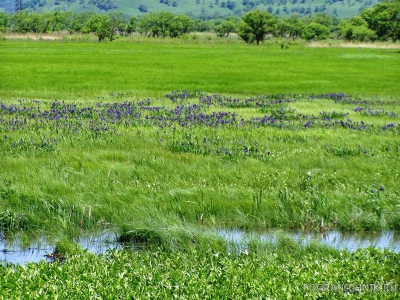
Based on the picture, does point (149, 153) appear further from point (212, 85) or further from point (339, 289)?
point (212, 85)

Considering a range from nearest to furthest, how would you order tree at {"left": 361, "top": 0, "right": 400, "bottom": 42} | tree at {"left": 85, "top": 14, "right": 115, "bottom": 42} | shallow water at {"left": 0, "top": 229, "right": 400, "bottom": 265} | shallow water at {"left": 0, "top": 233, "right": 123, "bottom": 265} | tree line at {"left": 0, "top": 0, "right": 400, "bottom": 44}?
shallow water at {"left": 0, "top": 233, "right": 123, "bottom": 265} → shallow water at {"left": 0, "top": 229, "right": 400, "bottom": 265} → tree at {"left": 361, "top": 0, "right": 400, "bottom": 42} → tree at {"left": 85, "top": 14, "right": 115, "bottom": 42} → tree line at {"left": 0, "top": 0, "right": 400, "bottom": 44}

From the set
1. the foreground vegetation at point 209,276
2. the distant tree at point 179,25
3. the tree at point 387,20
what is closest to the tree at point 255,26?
the tree at point 387,20

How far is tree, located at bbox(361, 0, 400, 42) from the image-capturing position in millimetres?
119137

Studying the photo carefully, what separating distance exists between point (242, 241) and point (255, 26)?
134 m

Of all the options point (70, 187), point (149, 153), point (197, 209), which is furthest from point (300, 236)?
point (149, 153)

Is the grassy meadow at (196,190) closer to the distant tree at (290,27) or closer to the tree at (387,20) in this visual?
the tree at (387,20)

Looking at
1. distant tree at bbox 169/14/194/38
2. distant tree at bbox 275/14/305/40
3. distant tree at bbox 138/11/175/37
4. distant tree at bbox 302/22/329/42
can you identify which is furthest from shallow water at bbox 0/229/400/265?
distant tree at bbox 275/14/305/40

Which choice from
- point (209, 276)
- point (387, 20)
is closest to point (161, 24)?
point (387, 20)

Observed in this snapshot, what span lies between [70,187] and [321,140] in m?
8.95

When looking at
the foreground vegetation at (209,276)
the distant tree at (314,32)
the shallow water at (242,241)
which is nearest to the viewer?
the foreground vegetation at (209,276)

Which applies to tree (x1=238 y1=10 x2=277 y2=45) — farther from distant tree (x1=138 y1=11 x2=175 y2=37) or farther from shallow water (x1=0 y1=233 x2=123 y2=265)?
shallow water (x1=0 y1=233 x2=123 y2=265)

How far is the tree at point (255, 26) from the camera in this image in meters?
139

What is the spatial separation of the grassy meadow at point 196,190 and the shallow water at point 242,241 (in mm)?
265

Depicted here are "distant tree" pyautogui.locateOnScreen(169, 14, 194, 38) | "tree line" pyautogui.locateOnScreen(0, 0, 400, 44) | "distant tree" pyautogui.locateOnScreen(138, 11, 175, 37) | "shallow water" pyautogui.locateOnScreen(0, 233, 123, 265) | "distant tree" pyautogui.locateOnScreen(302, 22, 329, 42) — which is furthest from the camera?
"distant tree" pyautogui.locateOnScreen(138, 11, 175, 37)
